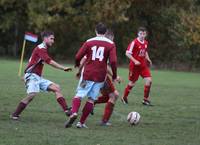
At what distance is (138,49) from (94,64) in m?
6.09

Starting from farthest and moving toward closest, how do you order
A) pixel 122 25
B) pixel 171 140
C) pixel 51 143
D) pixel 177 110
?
pixel 122 25 < pixel 177 110 < pixel 171 140 < pixel 51 143

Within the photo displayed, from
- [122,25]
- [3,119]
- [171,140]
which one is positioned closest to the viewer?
[171,140]

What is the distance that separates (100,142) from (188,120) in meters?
4.12

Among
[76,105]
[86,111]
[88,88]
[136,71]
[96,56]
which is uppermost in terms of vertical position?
[96,56]

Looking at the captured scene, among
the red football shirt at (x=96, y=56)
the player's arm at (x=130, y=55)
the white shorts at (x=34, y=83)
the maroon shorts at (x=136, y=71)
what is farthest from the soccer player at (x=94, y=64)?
the maroon shorts at (x=136, y=71)

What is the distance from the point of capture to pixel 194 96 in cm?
2017

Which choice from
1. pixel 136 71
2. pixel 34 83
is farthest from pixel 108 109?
pixel 136 71

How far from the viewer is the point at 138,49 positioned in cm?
1714

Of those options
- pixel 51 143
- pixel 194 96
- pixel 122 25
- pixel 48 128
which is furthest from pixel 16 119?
pixel 122 25

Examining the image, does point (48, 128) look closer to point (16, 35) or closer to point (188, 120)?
point (188, 120)

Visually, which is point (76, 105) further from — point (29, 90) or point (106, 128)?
point (29, 90)

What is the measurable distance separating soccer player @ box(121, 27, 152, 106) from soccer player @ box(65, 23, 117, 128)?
17.4 feet

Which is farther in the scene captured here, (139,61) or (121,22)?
(121,22)

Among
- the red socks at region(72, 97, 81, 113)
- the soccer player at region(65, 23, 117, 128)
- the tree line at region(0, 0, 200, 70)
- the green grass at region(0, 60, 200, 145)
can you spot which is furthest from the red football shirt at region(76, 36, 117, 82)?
the tree line at region(0, 0, 200, 70)
